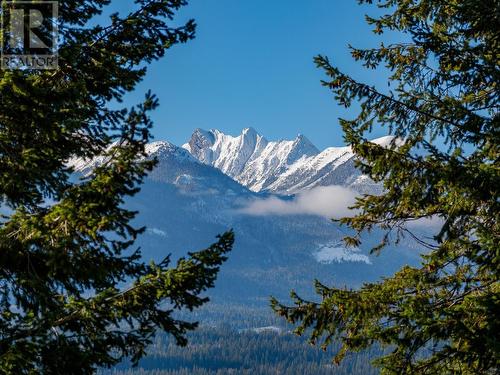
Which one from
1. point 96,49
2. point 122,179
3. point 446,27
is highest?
point 446,27

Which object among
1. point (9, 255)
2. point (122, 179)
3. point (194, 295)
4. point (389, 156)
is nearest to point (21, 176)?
point (9, 255)

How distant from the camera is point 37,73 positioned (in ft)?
25.5

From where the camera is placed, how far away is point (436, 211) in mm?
9312

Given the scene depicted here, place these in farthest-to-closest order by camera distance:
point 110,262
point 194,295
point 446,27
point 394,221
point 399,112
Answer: point 446,27
point 394,221
point 399,112
point 110,262
point 194,295

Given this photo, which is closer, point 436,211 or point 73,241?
point 73,241

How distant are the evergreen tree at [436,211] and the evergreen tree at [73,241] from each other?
3178 mm

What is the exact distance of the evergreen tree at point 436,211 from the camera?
6551 mm

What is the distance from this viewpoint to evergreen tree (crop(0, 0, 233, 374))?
6.11 m

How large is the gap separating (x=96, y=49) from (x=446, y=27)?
8374 mm

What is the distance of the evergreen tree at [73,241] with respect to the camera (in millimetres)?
6109

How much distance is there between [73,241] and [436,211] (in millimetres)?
7207

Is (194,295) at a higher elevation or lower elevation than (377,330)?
higher

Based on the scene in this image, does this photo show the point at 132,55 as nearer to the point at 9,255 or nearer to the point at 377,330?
the point at 9,255

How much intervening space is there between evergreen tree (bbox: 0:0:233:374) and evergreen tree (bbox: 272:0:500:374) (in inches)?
125
